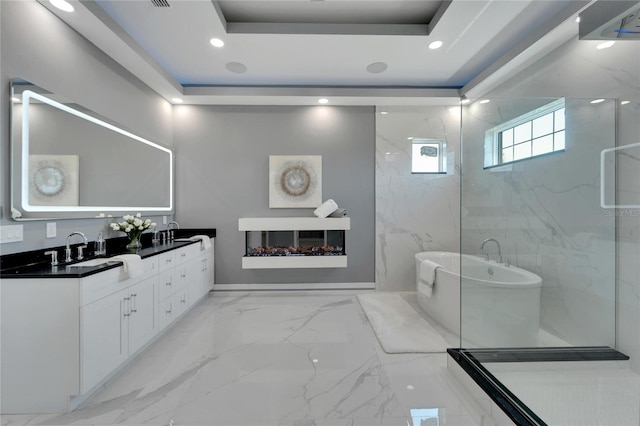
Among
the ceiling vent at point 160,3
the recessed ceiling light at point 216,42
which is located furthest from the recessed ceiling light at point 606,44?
the ceiling vent at point 160,3

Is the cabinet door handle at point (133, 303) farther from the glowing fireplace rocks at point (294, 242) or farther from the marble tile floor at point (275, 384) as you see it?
the glowing fireplace rocks at point (294, 242)

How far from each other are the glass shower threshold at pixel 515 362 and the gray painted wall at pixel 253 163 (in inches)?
90.5

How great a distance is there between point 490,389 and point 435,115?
3829 mm

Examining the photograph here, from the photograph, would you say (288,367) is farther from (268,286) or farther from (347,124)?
(347,124)

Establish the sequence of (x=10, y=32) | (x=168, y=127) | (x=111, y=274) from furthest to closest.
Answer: (x=168, y=127), (x=111, y=274), (x=10, y=32)

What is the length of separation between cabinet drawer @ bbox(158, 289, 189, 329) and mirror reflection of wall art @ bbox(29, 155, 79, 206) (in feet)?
3.97

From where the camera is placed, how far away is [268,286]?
4.26m

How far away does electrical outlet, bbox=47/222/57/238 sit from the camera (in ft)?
6.96

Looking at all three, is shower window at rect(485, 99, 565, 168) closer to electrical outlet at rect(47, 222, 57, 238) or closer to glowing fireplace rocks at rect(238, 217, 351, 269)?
glowing fireplace rocks at rect(238, 217, 351, 269)

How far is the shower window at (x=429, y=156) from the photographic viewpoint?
4.42m

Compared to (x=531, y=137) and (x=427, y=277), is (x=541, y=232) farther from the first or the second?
(x=427, y=277)

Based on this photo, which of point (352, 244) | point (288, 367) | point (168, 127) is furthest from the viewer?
point (352, 244)

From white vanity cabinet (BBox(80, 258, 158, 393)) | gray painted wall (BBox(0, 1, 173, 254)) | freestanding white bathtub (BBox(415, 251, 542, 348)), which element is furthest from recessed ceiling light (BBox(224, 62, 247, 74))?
freestanding white bathtub (BBox(415, 251, 542, 348))

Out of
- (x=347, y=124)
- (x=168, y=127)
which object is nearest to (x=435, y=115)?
(x=347, y=124)
